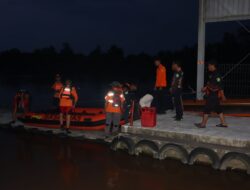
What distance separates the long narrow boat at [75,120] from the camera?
37.9 feet

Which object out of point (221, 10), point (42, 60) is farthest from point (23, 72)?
point (221, 10)

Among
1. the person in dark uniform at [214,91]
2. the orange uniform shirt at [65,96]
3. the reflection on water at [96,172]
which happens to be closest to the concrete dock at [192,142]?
the reflection on water at [96,172]

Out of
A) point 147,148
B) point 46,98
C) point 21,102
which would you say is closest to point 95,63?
point 46,98

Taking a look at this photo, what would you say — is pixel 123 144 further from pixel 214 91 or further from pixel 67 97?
pixel 214 91

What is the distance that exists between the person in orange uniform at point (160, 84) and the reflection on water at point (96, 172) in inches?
105

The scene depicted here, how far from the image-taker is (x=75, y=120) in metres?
11.9

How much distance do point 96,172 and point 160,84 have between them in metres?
4.28

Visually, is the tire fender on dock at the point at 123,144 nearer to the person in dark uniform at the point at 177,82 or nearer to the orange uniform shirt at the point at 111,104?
the orange uniform shirt at the point at 111,104

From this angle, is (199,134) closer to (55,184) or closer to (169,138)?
(169,138)

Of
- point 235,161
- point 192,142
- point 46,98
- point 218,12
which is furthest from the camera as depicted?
point 46,98

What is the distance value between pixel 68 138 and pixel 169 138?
3920mm

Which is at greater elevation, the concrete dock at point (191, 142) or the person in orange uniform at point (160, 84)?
the person in orange uniform at point (160, 84)

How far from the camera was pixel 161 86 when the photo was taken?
36.8ft

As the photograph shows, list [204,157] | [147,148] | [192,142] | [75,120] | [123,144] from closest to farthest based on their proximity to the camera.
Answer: [204,157] < [192,142] < [147,148] < [123,144] < [75,120]
